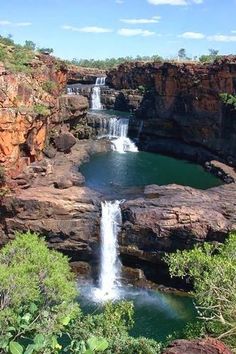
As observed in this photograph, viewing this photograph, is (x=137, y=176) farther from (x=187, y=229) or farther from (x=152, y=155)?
(x=187, y=229)

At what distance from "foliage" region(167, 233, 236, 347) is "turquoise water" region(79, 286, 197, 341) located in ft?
17.1

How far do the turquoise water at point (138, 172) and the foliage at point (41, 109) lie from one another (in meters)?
6.89

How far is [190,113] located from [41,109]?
2173cm

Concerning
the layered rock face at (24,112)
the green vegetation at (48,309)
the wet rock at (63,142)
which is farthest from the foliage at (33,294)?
the wet rock at (63,142)

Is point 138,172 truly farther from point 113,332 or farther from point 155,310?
point 113,332

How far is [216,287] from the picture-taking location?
611 inches

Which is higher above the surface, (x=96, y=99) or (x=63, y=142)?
(x=96, y=99)

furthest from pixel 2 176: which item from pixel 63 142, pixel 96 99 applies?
pixel 96 99

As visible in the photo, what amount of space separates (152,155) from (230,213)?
23273 millimetres

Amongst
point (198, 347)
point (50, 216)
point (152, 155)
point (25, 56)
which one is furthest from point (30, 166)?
point (198, 347)

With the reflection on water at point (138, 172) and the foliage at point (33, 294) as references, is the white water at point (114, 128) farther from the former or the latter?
the foliage at point (33, 294)

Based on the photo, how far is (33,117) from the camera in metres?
A: 32.1

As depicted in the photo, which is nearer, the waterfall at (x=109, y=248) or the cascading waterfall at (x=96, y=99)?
the waterfall at (x=109, y=248)

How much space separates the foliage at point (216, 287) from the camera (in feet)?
47.7
